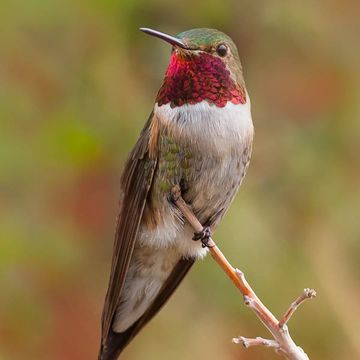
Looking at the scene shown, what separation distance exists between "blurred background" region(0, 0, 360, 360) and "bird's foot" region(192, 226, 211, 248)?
2.16 feet

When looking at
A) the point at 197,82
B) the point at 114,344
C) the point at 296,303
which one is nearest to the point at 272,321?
the point at 296,303

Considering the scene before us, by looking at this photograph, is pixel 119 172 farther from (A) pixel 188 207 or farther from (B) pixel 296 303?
(B) pixel 296 303

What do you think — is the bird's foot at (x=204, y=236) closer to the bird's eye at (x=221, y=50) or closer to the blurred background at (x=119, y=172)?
the bird's eye at (x=221, y=50)

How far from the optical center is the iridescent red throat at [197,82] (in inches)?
113

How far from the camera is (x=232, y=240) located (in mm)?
3705

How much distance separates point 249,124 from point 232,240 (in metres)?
0.83

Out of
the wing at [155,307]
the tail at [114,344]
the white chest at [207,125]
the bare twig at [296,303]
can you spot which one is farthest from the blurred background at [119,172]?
the bare twig at [296,303]

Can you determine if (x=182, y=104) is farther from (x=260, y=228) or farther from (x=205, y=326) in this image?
(x=205, y=326)

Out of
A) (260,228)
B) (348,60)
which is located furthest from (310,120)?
(260,228)

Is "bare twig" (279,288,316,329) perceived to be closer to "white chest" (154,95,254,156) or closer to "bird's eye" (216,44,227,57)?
"white chest" (154,95,254,156)

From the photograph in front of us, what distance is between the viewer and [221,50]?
2.91 m

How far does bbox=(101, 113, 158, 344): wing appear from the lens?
3033mm

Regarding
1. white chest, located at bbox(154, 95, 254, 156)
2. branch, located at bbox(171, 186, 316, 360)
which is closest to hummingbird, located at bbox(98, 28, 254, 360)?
white chest, located at bbox(154, 95, 254, 156)

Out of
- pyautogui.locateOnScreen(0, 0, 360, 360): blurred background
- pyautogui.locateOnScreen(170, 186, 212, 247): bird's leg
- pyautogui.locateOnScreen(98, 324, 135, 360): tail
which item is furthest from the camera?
pyautogui.locateOnScreen(0, 0, 360, 360): blurred background
